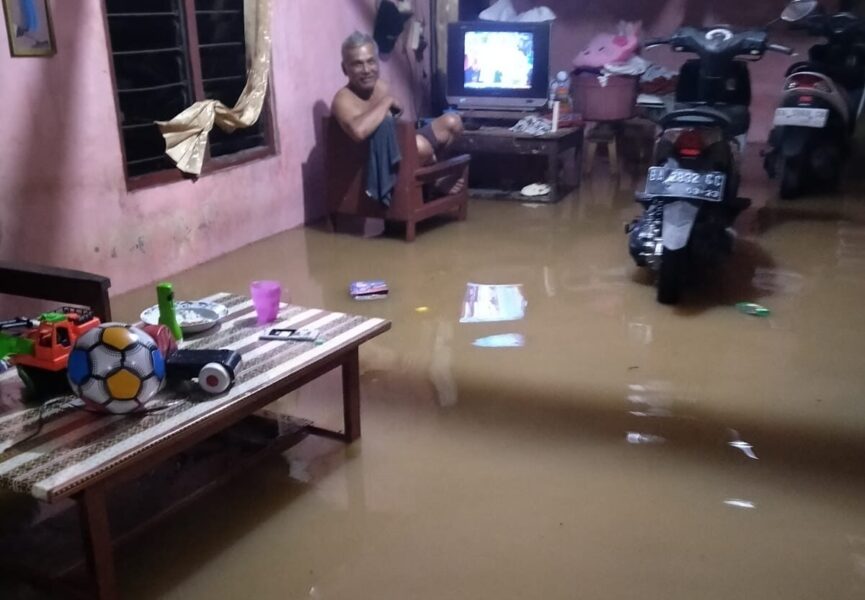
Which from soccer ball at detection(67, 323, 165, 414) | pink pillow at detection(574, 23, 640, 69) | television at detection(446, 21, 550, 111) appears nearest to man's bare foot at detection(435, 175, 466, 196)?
television at detection(446, 21, 550, 111)

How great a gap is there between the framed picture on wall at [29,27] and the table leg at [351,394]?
1972 mm

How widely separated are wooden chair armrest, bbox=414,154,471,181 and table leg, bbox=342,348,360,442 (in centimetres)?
226

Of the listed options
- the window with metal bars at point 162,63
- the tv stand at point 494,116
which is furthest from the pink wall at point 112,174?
the tv stand at point 494,116

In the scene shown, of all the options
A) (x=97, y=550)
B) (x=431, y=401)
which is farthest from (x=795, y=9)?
(x=97, y=550)

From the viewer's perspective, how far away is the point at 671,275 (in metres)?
3.47

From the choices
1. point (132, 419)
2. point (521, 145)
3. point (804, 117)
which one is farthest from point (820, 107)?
point (132, 419)

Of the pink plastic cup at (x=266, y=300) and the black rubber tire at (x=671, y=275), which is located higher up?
the pink plastic cup at (x=266, y=300)

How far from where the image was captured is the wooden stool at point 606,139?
20.1 feet

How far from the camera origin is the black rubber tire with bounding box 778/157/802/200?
205 inches

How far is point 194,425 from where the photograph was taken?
1778 mm

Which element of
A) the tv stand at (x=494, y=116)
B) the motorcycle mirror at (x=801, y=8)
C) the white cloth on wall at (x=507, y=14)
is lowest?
the tv stand at (x=494, y=116)

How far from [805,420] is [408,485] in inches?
50.1

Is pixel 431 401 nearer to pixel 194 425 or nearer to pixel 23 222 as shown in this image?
pixel 194 425

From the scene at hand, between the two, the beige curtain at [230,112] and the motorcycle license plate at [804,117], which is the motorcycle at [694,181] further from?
the beige curtain at [230,112]
